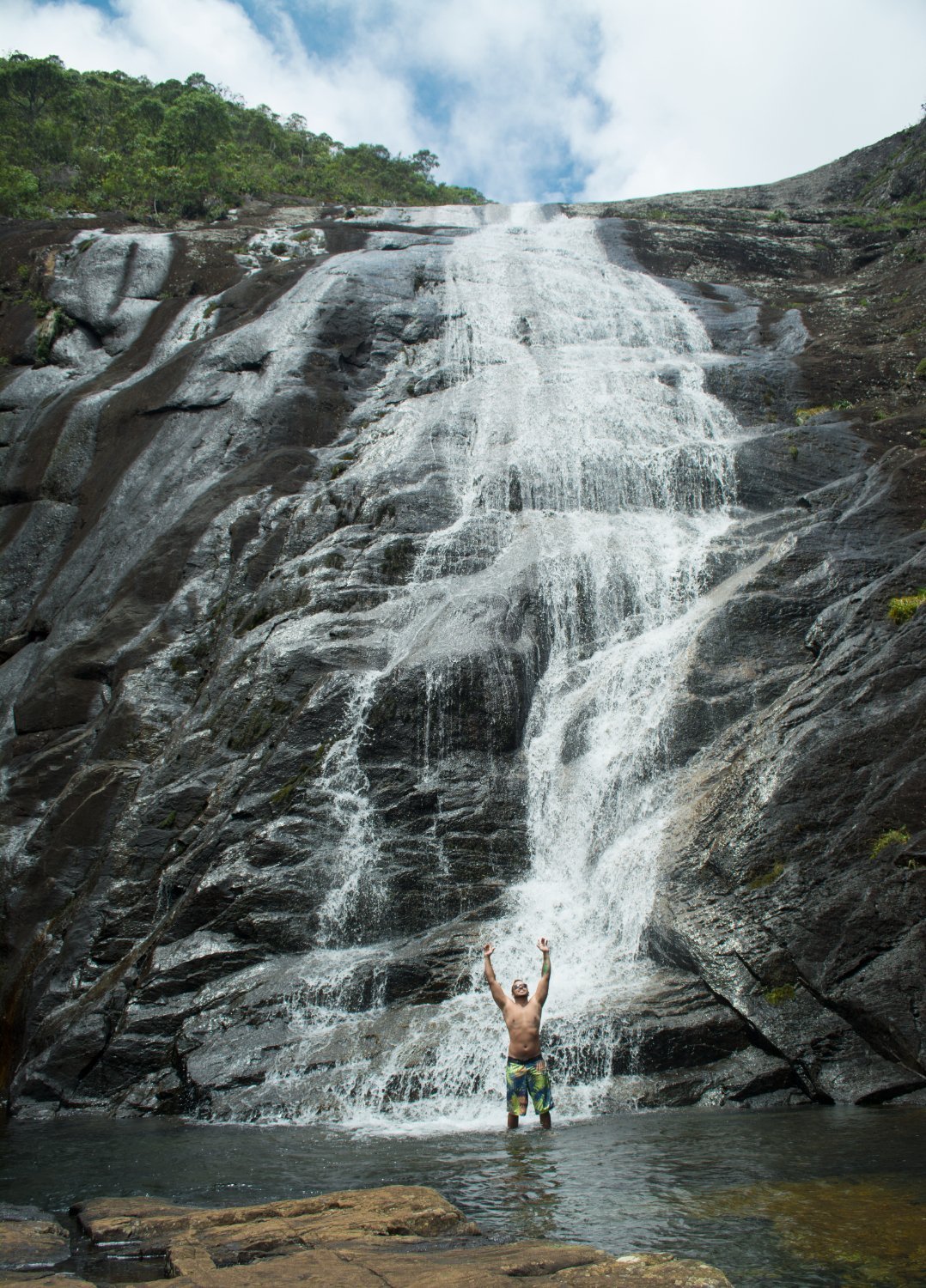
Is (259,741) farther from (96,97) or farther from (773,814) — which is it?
(96,97)

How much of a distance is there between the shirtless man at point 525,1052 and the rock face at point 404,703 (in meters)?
1.61

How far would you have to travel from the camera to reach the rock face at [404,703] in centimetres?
1359

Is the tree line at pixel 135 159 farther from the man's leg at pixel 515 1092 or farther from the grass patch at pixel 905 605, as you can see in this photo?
the man's leg at pixel 515 1092

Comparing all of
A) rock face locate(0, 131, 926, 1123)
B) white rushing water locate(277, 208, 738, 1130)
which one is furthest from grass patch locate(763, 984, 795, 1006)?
white rushing water locate(277, 208, 738, 1130)

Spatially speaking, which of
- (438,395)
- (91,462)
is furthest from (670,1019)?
(91,462)

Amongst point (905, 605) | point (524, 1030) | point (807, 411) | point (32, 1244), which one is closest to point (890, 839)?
point (905, 605)

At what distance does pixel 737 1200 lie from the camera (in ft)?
25.3

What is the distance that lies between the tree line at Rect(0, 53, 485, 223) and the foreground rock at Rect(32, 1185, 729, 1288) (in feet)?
172

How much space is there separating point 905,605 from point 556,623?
8057 millimetres

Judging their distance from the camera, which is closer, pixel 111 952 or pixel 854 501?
pixel 111 952

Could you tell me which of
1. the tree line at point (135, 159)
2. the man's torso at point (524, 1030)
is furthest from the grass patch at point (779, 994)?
the tree line at point (135, 159)

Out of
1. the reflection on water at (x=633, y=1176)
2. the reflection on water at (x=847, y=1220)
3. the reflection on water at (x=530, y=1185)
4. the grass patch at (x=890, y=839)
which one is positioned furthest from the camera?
the grass patch at (x=890, y=839)

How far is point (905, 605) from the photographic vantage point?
15.8m

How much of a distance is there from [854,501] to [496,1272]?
1923 centimetres
